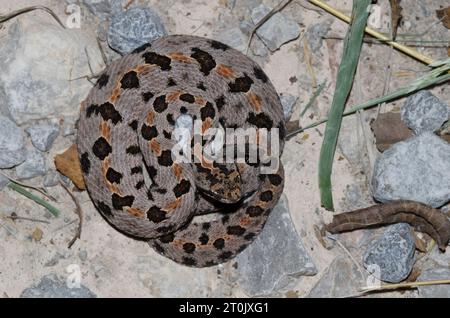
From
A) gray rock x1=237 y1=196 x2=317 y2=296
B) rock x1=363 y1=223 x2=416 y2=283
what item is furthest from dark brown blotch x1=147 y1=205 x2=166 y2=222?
rock x1=363 y1=223 x2=416 y2=283

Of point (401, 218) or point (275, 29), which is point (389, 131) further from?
point (275, 29)

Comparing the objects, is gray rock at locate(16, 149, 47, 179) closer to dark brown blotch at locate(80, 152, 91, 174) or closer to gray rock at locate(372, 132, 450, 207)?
dark brown blotch at locate(80, 152, 91, 174)

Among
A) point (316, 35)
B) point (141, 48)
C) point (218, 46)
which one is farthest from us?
point (316, 35)

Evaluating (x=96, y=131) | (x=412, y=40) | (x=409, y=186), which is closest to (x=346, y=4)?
(x=412, y=40)

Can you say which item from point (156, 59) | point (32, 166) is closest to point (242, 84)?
point (156, 59)

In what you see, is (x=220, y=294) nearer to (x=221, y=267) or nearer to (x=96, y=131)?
(x=221, y=267)

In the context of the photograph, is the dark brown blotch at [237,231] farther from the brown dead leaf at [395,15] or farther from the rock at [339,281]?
the brown dead leaf at [395,15]
